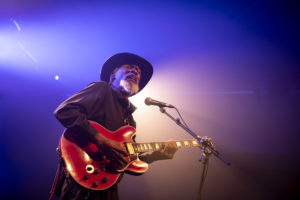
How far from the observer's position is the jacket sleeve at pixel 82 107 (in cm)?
157

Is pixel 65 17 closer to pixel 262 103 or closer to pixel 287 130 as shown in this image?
pixel 262 103

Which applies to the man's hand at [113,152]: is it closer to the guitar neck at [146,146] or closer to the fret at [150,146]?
the guitar neck at [146,146]

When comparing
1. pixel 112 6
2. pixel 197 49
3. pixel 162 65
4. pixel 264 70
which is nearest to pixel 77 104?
pixel 112 6

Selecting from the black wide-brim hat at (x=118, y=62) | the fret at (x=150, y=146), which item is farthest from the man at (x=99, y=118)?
the black wide-brim hat at (x=118, y=62)

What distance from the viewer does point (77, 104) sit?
1.72m

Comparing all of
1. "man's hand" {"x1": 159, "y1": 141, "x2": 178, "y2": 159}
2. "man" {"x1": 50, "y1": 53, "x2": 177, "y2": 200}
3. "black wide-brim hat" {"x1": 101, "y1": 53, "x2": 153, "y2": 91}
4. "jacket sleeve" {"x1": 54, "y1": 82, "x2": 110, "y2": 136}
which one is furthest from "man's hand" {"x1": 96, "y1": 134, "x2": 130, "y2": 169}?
"black wide-brim hat" {"x1": 101, "y1": 53, "x2": 153, "y2": 91}

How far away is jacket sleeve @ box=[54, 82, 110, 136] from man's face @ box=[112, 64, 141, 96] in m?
0.55

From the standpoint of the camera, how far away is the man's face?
2668 mm

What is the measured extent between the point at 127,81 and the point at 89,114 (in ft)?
3.40

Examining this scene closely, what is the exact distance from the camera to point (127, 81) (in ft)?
8.98

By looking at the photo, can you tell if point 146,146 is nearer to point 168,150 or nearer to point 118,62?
point 168,150

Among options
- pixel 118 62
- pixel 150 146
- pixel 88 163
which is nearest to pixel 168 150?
pixel 150 146

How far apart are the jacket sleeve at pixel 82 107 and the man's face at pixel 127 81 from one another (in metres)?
0.55

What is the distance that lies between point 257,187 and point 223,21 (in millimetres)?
4228
